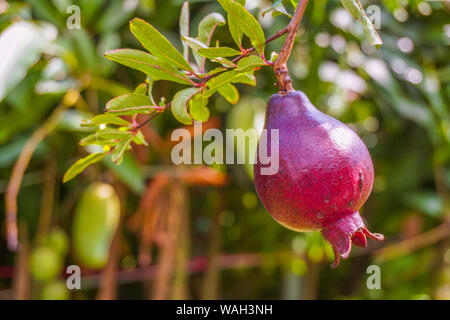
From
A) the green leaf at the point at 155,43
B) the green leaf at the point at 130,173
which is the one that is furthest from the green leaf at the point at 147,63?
the green leaf at the point at 130,173

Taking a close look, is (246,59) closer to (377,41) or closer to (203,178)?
(377,41)

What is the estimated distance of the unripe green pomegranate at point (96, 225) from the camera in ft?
1.95

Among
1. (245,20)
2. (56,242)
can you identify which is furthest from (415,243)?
(245,20)

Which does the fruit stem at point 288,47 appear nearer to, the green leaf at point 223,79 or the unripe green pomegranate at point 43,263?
the green leaf at point 223,79

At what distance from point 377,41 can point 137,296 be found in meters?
0.78

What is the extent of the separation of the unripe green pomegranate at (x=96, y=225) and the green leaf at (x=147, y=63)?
0.40 meters

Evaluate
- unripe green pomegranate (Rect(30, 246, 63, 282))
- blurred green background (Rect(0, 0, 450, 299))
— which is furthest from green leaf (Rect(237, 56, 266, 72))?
unripe green pomegranate (Rect(30, 246, 63, 282))

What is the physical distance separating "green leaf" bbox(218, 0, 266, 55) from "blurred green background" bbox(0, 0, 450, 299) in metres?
0.22

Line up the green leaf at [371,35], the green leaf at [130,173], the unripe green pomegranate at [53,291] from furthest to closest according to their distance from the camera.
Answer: the unripe green pomegranate at [53,291] → the green leaf at [130,173] → the green leaf at [371,35]

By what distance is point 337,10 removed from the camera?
548 millimetres

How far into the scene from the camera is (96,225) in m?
0.59

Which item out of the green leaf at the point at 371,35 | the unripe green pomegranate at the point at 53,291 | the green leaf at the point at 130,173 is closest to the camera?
the green leaf at the point at 371,35
